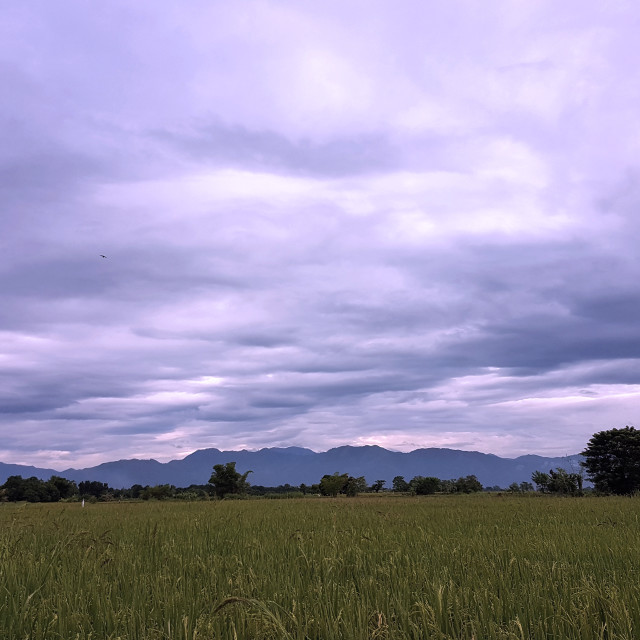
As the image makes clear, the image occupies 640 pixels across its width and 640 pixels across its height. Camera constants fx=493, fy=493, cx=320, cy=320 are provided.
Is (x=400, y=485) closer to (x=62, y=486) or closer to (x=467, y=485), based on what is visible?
(x=467, y=485)

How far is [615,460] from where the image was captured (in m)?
52.0

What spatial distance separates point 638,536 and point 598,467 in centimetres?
5204

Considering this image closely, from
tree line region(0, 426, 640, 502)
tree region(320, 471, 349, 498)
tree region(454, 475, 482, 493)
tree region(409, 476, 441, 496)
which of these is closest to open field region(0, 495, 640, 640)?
tree line region(0, 426, 640, 502)

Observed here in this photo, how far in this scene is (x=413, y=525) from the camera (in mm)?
11656

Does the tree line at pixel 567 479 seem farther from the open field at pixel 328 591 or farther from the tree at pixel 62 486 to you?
the open field at pixel 328 591

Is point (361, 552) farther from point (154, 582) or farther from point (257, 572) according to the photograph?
point (154, 582)

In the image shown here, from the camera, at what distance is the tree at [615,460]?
5000cm

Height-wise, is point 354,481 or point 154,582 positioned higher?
point 154,582

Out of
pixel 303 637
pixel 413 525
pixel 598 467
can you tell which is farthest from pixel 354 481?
pixel 303 637

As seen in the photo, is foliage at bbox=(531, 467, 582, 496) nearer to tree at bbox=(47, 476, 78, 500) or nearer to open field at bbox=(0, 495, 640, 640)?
open field at bbox=(0, 495, 640, 640)

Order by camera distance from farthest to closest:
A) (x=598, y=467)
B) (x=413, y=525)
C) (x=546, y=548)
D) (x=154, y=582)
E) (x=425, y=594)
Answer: (x=598, y=467) → (x=413, y=525) → (x=546, y=548) → (x=154, y=582) → (x=425, y=594)

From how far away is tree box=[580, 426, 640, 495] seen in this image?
164ft

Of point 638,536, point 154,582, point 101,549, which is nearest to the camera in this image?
point 154,582

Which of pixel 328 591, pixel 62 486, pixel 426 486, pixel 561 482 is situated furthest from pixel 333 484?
pixel 328 591
